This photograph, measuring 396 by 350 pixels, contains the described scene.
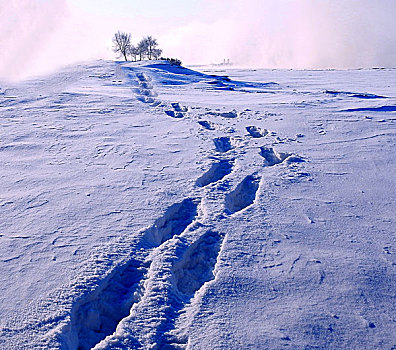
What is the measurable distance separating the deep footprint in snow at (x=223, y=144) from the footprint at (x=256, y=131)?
1.87 ft

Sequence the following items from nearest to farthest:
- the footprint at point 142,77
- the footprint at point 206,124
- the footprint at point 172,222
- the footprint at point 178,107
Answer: the footprint at point 172,222, the footprint at point 206,124, the footprint at point 178,107, the footprint at point 142,77

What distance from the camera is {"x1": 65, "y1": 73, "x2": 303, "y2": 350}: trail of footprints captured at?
2133mm

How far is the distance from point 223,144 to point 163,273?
335 centimetres

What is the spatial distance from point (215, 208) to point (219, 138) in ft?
8.42

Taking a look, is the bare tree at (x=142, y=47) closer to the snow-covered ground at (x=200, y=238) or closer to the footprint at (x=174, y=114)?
the footprint at (x=174, y=114)

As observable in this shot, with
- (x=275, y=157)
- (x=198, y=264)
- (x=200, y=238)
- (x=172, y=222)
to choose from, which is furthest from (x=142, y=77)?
(x=198, y=264)

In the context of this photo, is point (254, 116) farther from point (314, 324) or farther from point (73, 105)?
point (314, 324)

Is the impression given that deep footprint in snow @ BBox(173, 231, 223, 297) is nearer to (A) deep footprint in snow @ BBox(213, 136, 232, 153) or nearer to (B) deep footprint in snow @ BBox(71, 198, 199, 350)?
(B) deep footprint in snow @ BBox(71, 198, 199, 350)

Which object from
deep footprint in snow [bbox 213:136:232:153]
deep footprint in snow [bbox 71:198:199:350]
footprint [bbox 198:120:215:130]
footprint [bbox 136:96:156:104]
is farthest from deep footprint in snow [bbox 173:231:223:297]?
footprint [bbox 136:96:156:104]

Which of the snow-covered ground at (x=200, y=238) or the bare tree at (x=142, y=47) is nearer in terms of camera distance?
the snow-covered ground at (x=200, y=238)

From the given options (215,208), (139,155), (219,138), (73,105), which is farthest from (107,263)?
(73,105)

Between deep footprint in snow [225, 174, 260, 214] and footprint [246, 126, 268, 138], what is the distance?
2024mm

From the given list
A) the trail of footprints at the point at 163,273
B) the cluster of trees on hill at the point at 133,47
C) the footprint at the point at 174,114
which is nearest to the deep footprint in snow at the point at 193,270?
the trail of footprints at the point at 163,273

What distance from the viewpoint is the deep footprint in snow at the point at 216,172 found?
420cm
